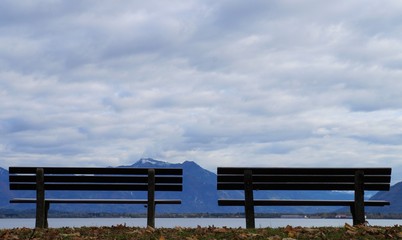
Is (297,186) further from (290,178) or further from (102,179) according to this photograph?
(102,179)

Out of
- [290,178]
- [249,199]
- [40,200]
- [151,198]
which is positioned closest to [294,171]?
[290,178]

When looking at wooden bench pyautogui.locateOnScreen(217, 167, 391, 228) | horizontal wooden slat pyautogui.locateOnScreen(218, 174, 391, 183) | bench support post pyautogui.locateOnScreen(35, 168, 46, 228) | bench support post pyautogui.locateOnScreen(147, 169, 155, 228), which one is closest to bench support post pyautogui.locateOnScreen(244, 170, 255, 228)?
wooden bench pyautogui.locateOnScreen(217, 167, 391, 228)

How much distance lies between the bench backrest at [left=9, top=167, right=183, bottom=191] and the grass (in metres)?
2.50

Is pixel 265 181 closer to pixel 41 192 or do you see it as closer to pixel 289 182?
pixel 289 182

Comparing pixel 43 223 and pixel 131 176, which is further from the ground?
pixel 131 176

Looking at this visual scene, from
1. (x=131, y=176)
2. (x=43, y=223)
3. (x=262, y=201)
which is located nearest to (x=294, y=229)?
(x=262, y=201)

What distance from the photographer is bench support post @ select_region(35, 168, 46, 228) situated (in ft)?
49.2

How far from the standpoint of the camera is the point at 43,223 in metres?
15.0

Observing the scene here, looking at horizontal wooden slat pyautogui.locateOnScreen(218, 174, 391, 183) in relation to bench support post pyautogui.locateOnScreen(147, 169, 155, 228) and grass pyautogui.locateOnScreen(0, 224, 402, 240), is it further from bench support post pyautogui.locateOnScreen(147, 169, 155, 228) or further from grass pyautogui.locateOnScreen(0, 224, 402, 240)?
grass pyautogui.locateOnScreen(0, 224, 402, 240)

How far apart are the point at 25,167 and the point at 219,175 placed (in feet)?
15.1

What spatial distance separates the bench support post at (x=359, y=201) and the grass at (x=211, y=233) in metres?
2.27

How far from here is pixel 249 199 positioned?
14.7 m

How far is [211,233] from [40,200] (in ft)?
16.7

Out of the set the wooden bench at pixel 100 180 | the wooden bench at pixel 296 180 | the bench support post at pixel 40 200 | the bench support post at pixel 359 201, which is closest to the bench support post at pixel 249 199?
the wooden bench at pixel 296 180
